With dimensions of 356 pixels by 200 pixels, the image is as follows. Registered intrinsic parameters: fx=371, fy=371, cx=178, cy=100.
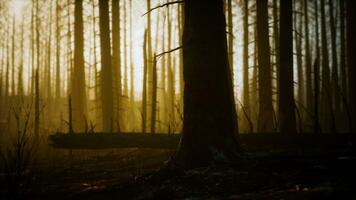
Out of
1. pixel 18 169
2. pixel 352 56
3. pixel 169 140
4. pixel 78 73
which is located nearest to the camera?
pixel 18 169

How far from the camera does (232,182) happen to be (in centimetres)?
512

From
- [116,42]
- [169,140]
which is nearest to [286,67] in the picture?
[169,140]

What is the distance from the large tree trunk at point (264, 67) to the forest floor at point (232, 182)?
4837 mm

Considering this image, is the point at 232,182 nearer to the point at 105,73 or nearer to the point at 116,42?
the point at 105,73

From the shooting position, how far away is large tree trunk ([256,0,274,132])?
1223 cm

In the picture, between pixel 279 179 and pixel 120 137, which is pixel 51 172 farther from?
pixel 279 179

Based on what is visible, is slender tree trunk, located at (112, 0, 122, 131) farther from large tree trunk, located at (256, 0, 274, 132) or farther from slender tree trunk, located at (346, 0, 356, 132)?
slender tree trunk, located at (346, 0, 356, 132)

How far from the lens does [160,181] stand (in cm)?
557

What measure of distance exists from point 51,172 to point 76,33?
9.14 m

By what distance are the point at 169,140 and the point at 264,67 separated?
5.72 meters

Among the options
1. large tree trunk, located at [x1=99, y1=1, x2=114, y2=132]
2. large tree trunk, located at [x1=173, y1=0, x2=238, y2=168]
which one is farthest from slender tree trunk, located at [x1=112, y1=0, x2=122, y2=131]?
large tree trunk, located at [x1=173, y1=0, x2=238, y2=168]

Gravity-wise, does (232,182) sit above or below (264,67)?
below

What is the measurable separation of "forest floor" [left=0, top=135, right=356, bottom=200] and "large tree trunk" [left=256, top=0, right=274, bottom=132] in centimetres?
484

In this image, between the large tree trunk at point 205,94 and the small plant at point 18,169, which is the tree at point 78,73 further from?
the large tree trunk at point 205,94
